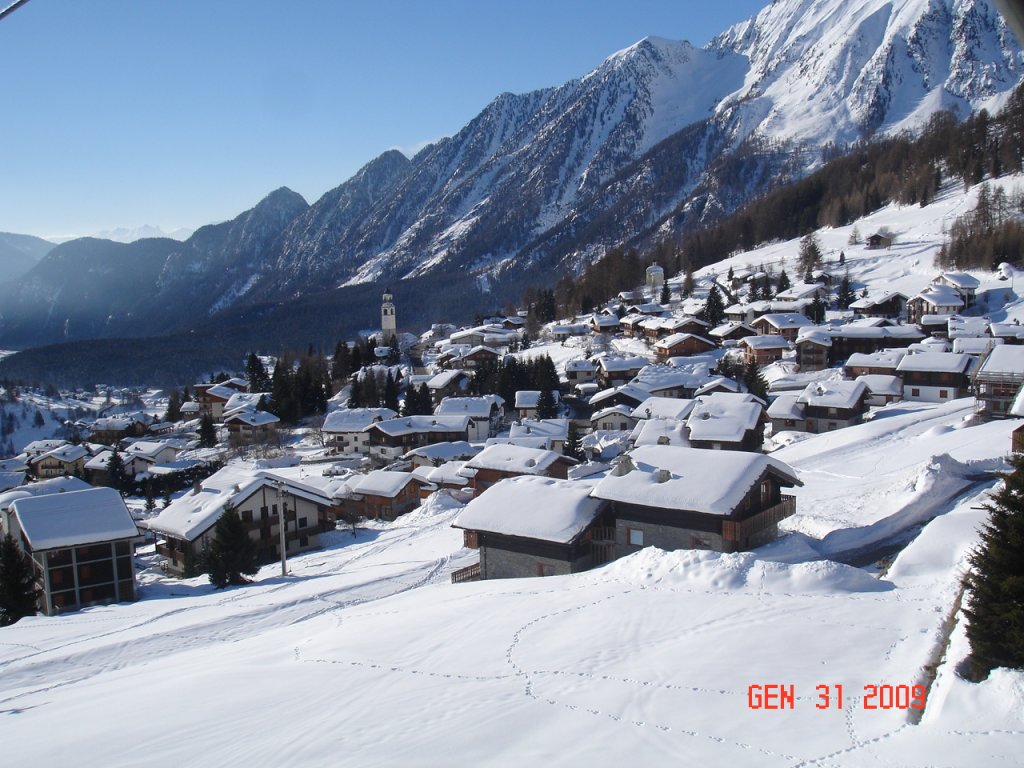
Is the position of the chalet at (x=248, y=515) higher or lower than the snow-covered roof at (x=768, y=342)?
lower

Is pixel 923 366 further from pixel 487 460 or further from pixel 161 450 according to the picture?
pixel 161 450

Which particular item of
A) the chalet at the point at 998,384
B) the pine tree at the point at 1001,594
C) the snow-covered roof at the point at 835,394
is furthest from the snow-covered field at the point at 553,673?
the snow-covered roof at the point at 835,394

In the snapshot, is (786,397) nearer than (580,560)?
No

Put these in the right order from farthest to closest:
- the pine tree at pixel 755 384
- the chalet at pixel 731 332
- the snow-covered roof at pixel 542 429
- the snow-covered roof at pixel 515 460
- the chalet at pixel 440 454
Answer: the chalet at pixel 731 332 < the pine tree at pixel 755 384 < the chalet at pixel 440 454 < the snow-covered roof at pixel 542 429 < the snow-covered roof at pixel 515 460

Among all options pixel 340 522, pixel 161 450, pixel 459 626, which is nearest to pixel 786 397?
pixel 340 522

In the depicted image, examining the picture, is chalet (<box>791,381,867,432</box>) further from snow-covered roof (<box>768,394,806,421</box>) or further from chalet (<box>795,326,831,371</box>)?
chalet (<box>795,326,831,371</box>)

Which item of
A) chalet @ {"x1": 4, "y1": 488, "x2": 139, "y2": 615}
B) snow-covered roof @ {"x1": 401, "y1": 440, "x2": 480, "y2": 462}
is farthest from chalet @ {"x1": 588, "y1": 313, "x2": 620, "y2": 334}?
chalet @ {"x1": 4, "y1": 488, "x2": 139, "y2": 615}

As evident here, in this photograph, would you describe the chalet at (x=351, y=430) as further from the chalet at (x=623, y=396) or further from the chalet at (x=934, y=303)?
the chalet at (x=934, y=303)
